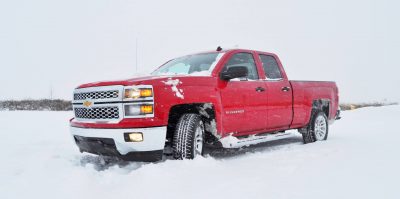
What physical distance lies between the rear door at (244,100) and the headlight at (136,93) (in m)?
1.25

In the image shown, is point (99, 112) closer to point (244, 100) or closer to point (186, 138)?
point (186, 138)

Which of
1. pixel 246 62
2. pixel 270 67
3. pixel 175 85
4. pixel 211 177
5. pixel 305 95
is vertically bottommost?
pixel 211 177

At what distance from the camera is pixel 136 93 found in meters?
3.95

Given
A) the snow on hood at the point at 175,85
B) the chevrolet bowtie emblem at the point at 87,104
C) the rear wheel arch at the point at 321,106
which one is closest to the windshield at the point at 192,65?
the snow on hood at the point at 175,85

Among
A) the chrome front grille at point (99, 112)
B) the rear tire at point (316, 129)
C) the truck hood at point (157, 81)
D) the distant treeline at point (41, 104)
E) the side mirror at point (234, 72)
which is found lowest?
the distant treeline at point (41, 104)

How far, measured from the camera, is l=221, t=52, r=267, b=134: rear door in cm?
491

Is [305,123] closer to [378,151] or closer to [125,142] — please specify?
[378,151]

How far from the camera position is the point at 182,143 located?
4184mm

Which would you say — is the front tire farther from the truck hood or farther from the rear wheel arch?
the rear wheel arch

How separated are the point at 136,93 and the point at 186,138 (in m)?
0.81

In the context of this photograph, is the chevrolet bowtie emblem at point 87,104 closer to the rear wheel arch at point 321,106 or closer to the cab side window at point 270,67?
the cab side window at point 270,67

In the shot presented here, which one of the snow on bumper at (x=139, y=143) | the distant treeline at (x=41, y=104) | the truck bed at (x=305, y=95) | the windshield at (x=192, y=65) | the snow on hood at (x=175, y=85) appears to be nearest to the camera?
the snow on bumper at (x=139, y=143)

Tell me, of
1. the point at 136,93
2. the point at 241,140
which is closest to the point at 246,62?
the point at 241,140

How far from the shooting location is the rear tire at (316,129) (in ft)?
22.6
